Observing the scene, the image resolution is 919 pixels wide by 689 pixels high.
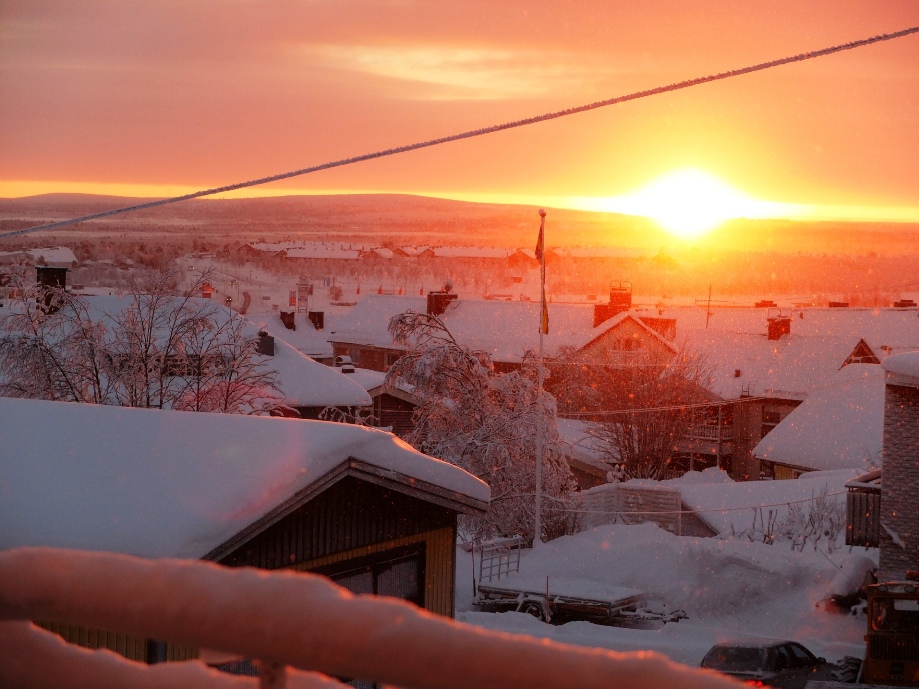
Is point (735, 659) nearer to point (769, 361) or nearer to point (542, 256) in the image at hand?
point (542, 256)

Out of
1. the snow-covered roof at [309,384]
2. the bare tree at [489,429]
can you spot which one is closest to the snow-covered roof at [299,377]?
the snow-covered roof at [309,384]

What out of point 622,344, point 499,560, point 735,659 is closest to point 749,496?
point 499,560

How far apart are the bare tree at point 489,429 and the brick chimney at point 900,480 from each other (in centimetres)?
921

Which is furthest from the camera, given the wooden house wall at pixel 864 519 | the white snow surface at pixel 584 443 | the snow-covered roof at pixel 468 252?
the snow-covered roof at pixel 468 252

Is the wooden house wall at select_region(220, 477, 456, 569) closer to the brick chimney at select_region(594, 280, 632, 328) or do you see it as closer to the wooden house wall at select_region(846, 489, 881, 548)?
the wooden house wall at select_region(846, 489, 881, 548)

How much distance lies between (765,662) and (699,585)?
734cm

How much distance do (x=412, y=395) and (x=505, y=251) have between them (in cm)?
10639

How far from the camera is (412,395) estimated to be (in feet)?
94.8

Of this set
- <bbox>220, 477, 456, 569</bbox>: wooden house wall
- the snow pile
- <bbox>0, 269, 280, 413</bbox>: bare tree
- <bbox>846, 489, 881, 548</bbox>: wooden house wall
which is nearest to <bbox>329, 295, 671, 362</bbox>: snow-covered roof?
the snow pile

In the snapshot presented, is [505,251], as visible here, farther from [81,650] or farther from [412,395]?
[81,650]

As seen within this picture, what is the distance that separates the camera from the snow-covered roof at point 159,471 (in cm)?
578

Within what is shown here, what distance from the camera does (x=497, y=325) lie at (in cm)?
5238

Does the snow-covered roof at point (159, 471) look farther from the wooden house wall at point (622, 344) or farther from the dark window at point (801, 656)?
the wooden house wall at point (622, 344)

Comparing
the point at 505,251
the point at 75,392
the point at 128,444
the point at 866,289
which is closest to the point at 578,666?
the point at 128,444
